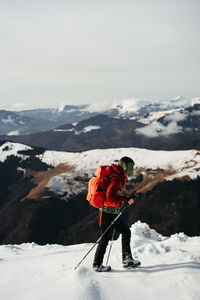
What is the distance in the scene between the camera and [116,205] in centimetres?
969

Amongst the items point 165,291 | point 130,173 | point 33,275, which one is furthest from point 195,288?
point 33,275

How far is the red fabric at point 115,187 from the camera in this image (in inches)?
369

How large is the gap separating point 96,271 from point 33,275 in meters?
2.63

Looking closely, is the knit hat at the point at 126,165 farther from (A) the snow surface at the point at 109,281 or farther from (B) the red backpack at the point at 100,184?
(A) the snow surface at the point at 109,281

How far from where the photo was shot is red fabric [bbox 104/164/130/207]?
9.38m

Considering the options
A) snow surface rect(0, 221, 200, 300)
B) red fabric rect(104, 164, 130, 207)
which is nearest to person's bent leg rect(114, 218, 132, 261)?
snow surface rect(0, 221, 200, 300)

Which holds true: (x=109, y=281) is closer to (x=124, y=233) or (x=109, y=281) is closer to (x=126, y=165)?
(x=124, y=233)

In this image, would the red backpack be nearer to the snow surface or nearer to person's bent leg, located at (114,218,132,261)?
person's bent leg, located at (114,218,132,261)

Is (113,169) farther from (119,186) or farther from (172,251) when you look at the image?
(172,251)

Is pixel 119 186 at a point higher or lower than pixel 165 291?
higher

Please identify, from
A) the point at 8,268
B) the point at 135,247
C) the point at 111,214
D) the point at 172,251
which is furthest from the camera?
the point at 135,247

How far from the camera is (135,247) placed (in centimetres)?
1485

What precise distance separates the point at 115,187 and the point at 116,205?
2.59 ft

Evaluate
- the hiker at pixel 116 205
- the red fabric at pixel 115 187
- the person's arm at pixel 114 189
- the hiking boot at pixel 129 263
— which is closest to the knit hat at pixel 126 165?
the hiker at pixel 116 205
